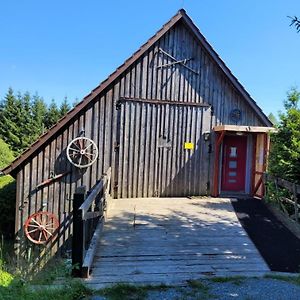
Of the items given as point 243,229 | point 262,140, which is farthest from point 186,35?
point 243,229

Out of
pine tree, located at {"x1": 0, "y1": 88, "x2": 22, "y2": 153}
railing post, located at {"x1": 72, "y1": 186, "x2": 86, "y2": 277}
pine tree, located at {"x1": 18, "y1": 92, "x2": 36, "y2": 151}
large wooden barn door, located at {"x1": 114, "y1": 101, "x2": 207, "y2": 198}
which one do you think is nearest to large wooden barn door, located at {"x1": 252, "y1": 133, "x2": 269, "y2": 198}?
large wooden barn door, located at {"x1": 114, "y1": 101, "x2": 207, "y2": 198}

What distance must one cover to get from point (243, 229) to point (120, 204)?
11.2 ft

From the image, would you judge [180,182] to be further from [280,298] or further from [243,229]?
[280,298]

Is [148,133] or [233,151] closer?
[148,133]

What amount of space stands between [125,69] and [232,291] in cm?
706

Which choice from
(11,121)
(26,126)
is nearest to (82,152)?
(26,126)

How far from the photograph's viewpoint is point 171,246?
214 inches

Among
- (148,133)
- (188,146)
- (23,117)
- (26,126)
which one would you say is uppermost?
(23,117)

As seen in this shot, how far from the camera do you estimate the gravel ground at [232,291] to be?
3.49 m

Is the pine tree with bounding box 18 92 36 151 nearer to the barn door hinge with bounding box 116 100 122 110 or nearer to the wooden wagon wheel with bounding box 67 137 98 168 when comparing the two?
the wooden wagon wheel with bounding box 67 137 98 168

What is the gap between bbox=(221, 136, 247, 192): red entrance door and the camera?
10.3 metres

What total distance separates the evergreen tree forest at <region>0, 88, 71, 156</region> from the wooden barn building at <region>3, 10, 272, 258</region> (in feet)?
84.3

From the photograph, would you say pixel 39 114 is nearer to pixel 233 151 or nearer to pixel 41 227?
pixel 41 227

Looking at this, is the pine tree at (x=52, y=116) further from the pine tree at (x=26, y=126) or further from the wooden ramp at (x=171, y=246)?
the wooden ramp at (x=171, y=246)
